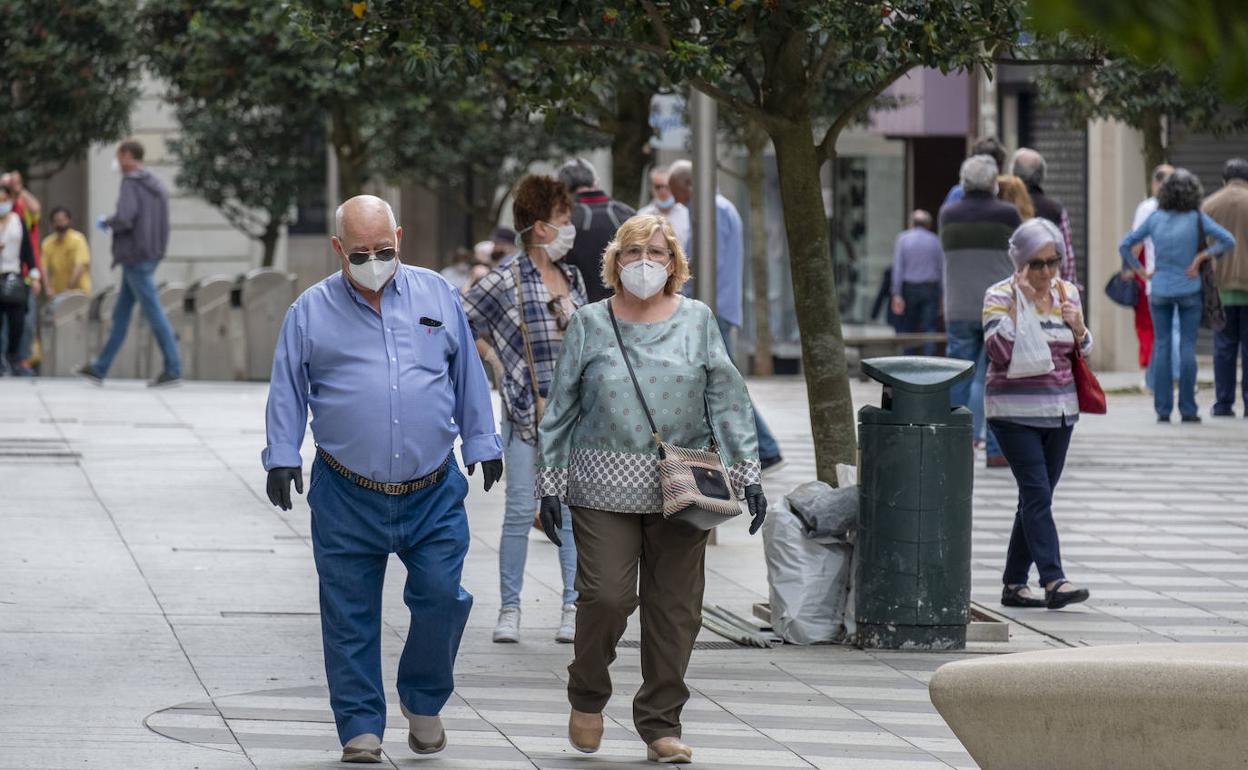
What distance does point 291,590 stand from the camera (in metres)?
8.70

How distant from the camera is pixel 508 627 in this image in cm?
758

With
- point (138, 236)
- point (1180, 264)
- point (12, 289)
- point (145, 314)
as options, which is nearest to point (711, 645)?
point (1180, 264)

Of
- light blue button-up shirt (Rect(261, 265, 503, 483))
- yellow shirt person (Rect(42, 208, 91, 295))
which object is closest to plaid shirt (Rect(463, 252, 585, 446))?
light blue button-up shirt (Rect(261, 265, 503, 483))

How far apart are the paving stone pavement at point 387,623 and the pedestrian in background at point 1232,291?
1.89 meters

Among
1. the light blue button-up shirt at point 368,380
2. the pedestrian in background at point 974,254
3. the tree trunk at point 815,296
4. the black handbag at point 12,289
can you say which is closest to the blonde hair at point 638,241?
the light blue button-up shirt at point 368,380

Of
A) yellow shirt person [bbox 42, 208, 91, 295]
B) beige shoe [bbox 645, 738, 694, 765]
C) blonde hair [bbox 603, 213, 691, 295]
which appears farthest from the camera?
yellow shirt person [bbox 42, 208, 91, 295]

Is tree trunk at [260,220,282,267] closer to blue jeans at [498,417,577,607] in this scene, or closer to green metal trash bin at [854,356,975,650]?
blue jeans at [498,417,577,607]

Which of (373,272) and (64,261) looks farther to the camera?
(64,261)

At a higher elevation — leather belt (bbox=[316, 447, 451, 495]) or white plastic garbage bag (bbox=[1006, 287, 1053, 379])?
white plastic garbage bag (bbox=[1006, 287, 1053, 379])

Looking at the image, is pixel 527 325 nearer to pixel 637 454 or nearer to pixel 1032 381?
pixel 1032 381

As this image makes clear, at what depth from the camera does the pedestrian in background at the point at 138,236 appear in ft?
59.5

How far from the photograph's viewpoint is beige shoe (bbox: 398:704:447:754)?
18.5 ft

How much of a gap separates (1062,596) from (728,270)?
15.9 feet

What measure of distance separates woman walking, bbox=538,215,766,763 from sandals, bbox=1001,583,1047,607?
2.86 meters
